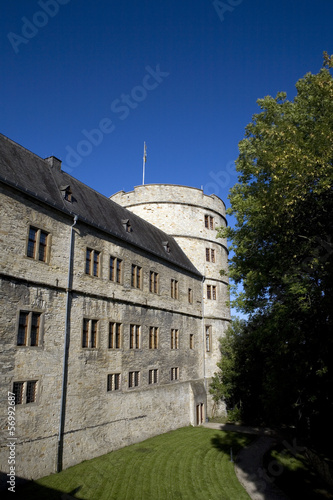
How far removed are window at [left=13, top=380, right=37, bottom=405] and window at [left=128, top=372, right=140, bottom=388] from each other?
6.23 metres

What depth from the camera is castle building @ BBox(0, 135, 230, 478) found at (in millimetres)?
12891

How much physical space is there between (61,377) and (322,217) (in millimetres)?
11913

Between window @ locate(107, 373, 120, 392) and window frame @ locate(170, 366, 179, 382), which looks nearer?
window @ locate(107, 373, 120, 392)

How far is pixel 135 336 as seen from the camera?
19469 millimetres

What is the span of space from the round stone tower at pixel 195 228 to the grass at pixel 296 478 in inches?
450

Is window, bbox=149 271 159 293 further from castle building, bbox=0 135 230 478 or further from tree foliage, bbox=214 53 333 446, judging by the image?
tree foliage, bbox=214 53 333 446

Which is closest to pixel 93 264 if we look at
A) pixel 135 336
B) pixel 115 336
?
pixel 115 336

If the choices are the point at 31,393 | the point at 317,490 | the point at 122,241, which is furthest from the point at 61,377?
the point at 317,490

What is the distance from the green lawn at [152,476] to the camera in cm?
1198

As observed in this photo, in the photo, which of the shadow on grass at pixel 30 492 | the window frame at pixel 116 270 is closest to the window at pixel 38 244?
the window frame at pixel 116 270

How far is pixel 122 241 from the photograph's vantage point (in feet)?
63.3

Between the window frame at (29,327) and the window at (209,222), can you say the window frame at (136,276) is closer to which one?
the window frame at (29,327)

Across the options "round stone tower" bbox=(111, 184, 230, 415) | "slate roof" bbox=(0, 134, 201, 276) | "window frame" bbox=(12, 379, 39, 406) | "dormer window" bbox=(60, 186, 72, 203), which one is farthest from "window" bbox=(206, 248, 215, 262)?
"window frame" bbox=(12, 379, 39, 406)

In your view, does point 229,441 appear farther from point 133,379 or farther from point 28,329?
point 28,329
